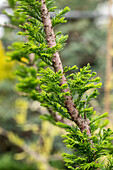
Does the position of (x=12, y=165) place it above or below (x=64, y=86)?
above

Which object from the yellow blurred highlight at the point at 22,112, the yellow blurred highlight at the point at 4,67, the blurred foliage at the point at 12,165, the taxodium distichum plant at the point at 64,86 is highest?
the yellow blurred highlight at the point at 4,67

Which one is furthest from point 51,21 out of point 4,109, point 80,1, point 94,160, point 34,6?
point 80,1

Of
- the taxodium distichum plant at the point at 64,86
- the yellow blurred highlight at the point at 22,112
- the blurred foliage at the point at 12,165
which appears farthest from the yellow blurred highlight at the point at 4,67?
the taxodium distichum plant at the point at 64,86

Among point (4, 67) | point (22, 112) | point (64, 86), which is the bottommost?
point (64, 86)

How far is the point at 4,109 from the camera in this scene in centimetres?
1111

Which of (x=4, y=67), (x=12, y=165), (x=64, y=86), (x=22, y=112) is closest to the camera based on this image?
(x=64, y=86)

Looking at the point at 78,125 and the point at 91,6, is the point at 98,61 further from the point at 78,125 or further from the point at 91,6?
the point at 78,125

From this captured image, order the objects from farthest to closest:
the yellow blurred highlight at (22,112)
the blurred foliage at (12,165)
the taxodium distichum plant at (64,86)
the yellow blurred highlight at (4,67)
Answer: the yellow blurred highlight at (4,67), the blurred foliage at (12,165), the yellow blurred highlight at (22,112), the taxodium distichum plant at (64,86)

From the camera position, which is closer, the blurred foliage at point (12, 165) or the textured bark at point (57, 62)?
the textured bark at point (57, 62)

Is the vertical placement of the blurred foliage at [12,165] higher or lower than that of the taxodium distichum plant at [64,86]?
higher

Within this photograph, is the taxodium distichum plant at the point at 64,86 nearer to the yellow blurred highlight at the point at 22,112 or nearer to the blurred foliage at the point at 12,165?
the yellow blurred highlight at the point at 22,112

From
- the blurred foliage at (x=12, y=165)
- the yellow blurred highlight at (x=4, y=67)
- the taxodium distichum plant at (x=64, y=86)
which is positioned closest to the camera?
the taxodium distichum plant at (x=64, y=86)

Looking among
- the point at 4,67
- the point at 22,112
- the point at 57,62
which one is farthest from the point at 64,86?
the point at 4,67

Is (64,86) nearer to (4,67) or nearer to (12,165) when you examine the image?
(12,165)
